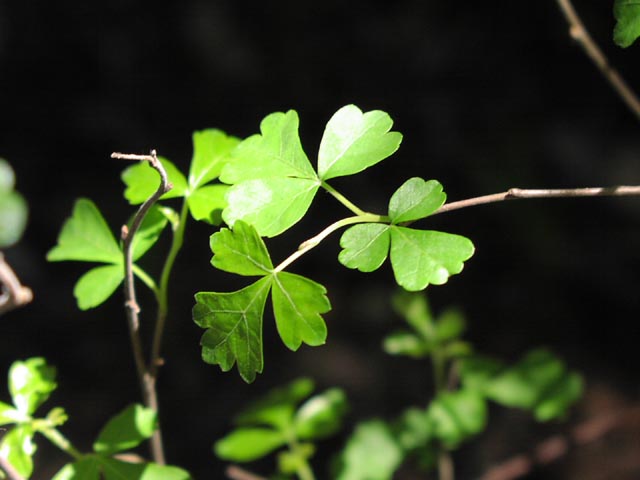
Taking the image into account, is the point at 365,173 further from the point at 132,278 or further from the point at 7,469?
the point at 7,469

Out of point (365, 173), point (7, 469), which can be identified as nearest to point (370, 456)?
point (7, 469)

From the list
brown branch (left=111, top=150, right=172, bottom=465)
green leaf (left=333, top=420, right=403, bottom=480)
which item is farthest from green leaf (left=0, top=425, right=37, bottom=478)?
green leaf (left=333, top=420, right=403, bottom=480)

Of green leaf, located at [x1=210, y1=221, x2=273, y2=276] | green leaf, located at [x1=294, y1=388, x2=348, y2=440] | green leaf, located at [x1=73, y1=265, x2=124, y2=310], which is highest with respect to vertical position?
green leaf, located at [x1=210, y1=221, x2=273, y2=276]

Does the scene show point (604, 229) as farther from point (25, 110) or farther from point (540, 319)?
point (25, 110)

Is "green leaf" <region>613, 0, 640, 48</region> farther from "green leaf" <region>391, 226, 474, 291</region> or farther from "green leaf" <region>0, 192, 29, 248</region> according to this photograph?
"green leaf" <region>0, 192, 29, 248</region>

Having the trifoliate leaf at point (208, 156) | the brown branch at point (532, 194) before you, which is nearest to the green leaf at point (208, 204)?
the trifoliate leaf at point (208, 156)

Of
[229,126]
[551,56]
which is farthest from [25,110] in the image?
[551,56]
